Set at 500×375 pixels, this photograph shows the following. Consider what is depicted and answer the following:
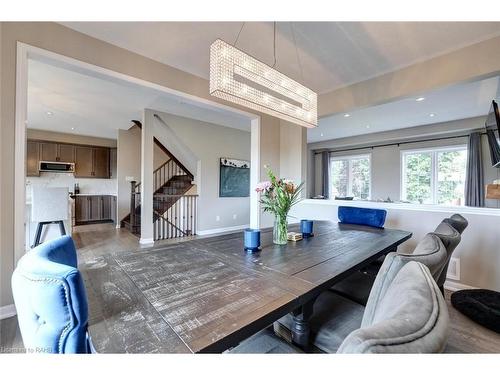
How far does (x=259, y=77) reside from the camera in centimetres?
167

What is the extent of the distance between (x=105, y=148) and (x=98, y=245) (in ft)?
13.0

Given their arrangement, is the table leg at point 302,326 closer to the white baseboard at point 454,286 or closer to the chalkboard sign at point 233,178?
the white baseboard at point 454,286

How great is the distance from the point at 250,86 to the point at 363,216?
189cm

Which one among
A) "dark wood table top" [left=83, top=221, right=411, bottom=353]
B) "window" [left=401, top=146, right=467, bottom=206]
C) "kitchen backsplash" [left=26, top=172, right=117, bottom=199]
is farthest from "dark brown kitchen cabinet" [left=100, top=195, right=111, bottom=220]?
"window" [left=401, top=146, right=467, bottom=206]

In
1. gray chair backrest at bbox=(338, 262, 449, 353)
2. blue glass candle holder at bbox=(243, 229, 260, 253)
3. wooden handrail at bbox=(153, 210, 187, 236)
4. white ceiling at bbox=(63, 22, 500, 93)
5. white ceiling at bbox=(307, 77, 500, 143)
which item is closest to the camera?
gray chair backrest at bbox=(338, 262, 449, 353)

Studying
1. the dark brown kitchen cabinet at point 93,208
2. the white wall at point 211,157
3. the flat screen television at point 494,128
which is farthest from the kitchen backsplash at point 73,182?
the flat screen television at point 494,128

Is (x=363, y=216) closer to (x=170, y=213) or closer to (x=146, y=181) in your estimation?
(x=146, y=181)

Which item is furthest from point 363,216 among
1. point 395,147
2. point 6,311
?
point 395,147

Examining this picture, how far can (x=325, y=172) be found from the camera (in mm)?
8055

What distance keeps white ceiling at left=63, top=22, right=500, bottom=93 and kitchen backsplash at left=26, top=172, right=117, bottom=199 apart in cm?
Answer: 563

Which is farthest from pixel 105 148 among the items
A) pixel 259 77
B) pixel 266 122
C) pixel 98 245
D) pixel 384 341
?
pixel 384 341

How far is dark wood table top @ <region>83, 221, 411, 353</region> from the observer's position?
668 mm

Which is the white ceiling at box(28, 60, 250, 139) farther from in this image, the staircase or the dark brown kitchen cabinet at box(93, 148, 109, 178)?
the staircase

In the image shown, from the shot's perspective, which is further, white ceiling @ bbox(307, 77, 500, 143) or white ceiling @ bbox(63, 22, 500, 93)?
white ceiling @ bbox(307, 77, 500, 143)
